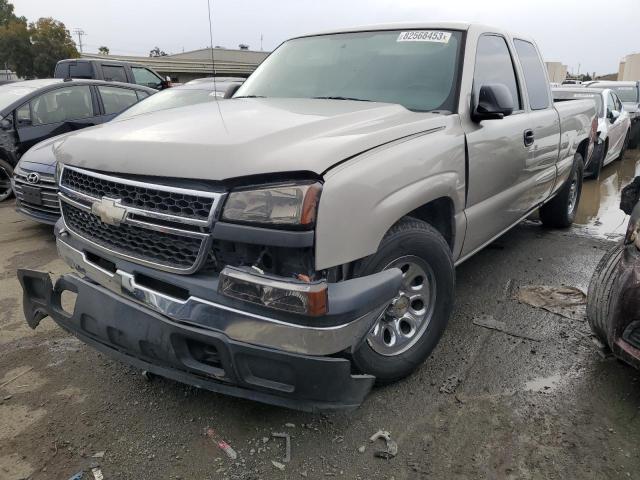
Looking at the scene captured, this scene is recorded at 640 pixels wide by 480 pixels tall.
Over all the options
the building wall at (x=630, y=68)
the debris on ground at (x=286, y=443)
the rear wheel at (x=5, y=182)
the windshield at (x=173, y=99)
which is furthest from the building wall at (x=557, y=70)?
the debris on ground at (x=286, y=443)

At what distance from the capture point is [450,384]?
9.50ft

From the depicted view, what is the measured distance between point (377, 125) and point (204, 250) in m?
1.09

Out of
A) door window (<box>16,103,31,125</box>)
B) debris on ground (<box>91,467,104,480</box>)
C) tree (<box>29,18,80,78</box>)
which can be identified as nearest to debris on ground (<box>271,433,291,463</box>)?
debris on ground (<box>91,467,104,480</box>)

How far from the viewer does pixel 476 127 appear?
321cm

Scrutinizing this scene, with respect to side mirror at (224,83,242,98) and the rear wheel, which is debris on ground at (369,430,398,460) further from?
the rear wheel

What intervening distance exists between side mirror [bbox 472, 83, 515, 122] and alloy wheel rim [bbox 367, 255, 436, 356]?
3.50 ft

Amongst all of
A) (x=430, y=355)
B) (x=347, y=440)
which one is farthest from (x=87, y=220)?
(x=430, y=355)

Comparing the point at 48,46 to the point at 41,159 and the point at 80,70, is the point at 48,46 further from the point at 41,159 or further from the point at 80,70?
the point at 41,159

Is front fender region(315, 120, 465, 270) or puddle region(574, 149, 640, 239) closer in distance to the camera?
front fender region(315, 120, 465, 270)

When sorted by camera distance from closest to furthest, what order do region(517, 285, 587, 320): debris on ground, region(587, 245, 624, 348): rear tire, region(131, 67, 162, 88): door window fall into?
region(587, 245, 624, 348): rear tire, region(517, 285, 587, 320): debris on ground, region(131, 67, 162, 88): door window

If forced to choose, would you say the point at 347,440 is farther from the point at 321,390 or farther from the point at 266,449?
the point at 321,390

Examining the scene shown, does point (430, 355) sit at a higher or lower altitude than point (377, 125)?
lower

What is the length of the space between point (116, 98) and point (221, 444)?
268 inches

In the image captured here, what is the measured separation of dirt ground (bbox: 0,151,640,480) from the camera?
7.57 feet
